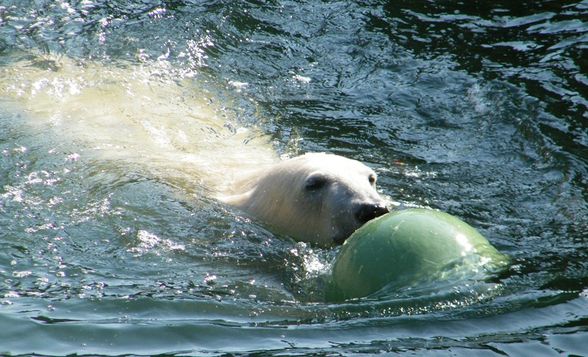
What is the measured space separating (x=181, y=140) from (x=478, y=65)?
3424mm

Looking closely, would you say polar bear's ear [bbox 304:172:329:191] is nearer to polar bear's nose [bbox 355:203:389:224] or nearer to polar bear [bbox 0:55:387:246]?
polar bear [bbox 0:55:387:246]

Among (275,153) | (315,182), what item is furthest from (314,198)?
(275,153)

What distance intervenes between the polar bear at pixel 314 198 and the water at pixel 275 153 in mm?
157

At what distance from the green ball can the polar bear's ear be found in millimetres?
1305

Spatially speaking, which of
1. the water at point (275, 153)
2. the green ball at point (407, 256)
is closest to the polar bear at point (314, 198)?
the water at point (275, 153)

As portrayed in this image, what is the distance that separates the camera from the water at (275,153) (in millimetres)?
4500

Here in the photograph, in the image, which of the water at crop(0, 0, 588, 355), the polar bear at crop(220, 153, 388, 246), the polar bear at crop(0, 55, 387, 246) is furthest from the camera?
the polar bear at crop(0, 55, 387, 246)

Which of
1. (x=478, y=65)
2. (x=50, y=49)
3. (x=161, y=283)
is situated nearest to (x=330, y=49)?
(x=478, y=65)

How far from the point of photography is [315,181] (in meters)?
6.11

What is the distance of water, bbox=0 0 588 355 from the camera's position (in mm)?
4500

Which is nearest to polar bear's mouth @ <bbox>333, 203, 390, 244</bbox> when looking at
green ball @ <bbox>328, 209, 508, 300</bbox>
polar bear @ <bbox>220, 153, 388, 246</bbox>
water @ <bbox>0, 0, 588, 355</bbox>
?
polar bear @ <bbox>220, 153, 388, 246</bbox>

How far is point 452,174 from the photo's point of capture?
7176 millimetres

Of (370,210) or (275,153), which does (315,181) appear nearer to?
(370,210)

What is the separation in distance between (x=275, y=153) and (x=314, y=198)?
183 cm
